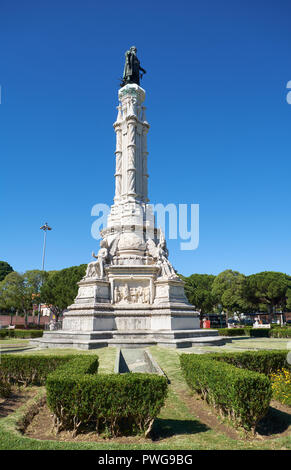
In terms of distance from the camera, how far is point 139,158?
98.7 feet

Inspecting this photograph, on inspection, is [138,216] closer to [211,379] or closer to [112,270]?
[112,270]

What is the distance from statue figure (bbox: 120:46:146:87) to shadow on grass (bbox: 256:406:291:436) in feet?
110

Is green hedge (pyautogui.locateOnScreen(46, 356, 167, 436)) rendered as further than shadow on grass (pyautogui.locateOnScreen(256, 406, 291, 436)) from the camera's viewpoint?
No

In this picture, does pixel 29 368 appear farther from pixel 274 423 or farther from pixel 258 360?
pixel 258 360

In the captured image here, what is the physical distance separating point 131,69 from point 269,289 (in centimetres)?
4409

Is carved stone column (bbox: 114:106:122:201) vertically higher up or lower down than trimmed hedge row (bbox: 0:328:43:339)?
higher up

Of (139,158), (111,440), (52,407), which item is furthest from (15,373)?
(139,158)

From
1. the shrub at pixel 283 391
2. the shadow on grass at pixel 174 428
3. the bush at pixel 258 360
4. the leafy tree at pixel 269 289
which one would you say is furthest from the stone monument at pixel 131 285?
the leafy tree at pixel 269 289

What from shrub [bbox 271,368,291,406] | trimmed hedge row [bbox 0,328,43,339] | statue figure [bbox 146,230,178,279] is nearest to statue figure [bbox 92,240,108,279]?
statue figure [bbox 146,230,178,279]

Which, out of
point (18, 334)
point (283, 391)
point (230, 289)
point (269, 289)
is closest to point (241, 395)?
point (283, 391)

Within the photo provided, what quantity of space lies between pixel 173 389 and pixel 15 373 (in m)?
5.40

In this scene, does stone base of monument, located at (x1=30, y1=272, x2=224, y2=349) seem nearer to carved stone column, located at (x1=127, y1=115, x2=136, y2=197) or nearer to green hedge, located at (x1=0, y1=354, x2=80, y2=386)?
green hedge, located at (x1=0, y1=354, x2=80, y2=386)

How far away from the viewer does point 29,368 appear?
10.7 m

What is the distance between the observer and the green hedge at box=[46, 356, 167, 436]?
6359mm
